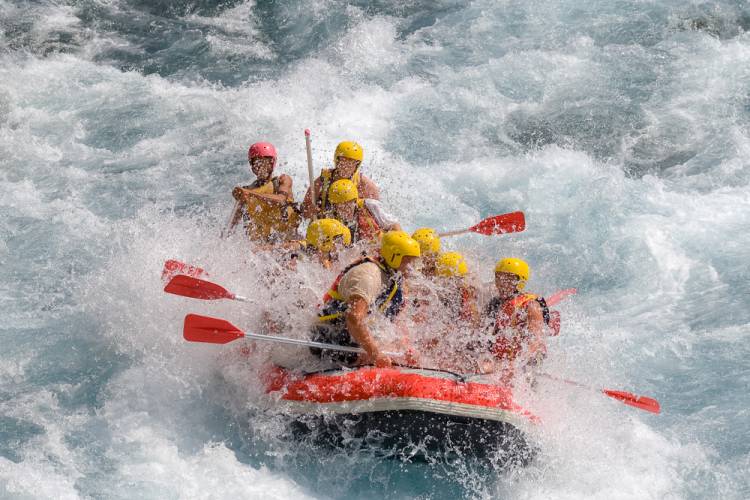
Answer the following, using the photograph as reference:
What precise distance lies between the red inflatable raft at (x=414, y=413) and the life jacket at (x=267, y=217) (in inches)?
74.1

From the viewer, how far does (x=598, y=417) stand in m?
6.22

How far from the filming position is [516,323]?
573 cm

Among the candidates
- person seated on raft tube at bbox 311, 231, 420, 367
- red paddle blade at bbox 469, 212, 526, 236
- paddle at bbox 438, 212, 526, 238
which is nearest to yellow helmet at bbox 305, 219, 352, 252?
person seated on raft tube at bbox 311, 231, 420, 367

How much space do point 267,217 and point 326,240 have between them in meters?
1.12

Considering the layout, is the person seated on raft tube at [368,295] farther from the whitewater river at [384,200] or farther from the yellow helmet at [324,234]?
the yellow helmet at [324,234]

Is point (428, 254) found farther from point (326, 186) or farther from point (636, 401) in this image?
point (636, 401)

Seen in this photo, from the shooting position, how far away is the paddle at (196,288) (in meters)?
6.12

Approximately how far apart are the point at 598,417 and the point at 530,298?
1.19m

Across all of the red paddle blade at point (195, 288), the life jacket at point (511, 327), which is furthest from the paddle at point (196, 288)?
the life jacket at point (511, 327)

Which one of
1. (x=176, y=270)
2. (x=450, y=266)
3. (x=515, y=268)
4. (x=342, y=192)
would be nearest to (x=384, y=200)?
(x=342, y=192)

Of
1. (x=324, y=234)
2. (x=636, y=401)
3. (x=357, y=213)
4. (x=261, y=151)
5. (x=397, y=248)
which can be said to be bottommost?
(x=636, y=401)

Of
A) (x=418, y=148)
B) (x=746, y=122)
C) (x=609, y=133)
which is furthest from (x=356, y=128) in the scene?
(x=746, y=122)

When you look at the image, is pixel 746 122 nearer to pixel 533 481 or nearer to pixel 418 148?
pixel 418 148

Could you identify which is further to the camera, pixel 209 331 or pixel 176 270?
pixel 176 270
